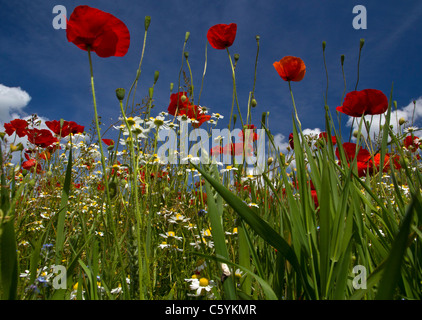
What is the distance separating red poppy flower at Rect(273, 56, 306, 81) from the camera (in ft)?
5.70

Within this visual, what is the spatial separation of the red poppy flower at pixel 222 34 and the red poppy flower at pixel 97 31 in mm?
921

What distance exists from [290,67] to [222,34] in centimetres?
52

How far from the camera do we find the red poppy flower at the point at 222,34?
1896mm

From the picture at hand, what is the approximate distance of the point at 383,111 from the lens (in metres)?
1.64

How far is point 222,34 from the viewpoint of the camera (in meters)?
1.90

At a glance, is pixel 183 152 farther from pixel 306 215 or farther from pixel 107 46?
pixel 306 215

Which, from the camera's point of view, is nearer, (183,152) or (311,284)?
(311,284)

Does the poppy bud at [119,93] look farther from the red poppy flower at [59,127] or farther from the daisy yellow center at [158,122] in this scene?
the red poppy flower at [59,127]

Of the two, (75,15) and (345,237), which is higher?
(75,15)

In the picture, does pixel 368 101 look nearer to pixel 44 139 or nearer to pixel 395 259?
pixel 395 259

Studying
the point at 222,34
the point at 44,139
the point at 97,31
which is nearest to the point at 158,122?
the point at 97,31
